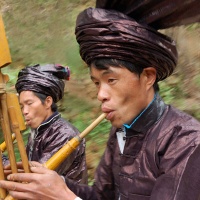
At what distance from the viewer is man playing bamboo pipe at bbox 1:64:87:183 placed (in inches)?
117

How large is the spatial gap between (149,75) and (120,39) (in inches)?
8.2

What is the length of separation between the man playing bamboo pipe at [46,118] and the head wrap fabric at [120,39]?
4.97 ft

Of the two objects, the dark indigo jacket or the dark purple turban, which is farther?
the dark indigo jacket

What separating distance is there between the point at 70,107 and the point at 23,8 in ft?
11.3

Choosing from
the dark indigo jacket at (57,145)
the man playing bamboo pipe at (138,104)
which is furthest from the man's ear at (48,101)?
the man playing bamboo pipe at (138,104)

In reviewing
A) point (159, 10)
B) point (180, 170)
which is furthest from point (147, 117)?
point (159, 10)

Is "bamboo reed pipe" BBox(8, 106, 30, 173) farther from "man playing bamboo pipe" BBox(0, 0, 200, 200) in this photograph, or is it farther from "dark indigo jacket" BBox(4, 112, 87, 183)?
"dark indigo jacket" BBox(4, 112, 87, 183)

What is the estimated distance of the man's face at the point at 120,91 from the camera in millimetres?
1506

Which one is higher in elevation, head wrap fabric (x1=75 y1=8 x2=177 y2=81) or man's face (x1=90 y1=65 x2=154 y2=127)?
head wrap fabric (x1=75 y1=8 x2=177 y2=81)

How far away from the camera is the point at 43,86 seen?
3225mm

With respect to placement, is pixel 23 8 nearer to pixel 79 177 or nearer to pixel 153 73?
pixel 79 177

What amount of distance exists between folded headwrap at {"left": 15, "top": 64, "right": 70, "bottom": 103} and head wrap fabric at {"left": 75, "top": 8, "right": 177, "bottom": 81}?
5.66 feet

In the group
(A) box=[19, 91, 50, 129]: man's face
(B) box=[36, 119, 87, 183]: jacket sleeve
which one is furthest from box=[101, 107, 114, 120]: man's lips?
(A) box=[19, 91, 50, 129]: man's face

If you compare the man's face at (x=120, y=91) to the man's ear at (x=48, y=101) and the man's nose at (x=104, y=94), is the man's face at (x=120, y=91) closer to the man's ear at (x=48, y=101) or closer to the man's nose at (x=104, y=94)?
the man's nose at (x=104, y=94)
